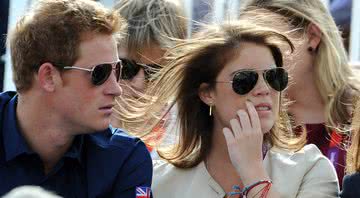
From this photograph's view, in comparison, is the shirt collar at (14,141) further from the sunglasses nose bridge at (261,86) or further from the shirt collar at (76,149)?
the sunglasses nose bridge at (261,86)

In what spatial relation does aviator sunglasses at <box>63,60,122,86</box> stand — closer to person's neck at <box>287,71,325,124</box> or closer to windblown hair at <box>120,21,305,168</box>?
windblown hair at <box>120,21,305,168</box>

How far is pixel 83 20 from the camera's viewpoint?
3645 mm

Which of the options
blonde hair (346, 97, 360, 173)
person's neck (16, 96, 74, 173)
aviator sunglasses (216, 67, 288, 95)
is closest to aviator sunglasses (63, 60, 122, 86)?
person's neck (16, 96, 74, 173)

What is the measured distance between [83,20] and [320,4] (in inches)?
54.9

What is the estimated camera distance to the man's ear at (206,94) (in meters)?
3.83

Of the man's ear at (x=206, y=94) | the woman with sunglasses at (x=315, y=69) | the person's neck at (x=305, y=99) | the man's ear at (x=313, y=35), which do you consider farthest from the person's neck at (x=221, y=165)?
the man's ear at (x=313, y=35)

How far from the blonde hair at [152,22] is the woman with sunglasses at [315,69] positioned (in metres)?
0.39

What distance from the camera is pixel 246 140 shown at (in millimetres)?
3684

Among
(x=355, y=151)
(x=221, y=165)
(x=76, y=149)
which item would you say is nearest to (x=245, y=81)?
(x=221, y=165)

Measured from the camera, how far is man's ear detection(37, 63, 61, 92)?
12.0ft

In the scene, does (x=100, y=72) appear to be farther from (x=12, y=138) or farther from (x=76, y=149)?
(x=12, y=138)

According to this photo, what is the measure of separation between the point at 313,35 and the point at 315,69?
0.54 feet

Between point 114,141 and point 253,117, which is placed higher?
point 253,117

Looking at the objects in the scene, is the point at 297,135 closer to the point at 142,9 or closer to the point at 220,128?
the point at 220,128
